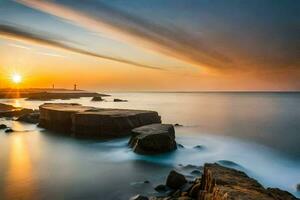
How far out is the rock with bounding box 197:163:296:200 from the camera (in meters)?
7.18

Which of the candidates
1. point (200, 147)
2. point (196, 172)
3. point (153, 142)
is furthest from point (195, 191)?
point (200, 147)

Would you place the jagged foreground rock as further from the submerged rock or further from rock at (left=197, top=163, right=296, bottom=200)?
the submerged rock

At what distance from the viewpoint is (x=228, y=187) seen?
25.7 feet

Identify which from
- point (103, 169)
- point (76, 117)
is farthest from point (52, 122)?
point (103, 169)

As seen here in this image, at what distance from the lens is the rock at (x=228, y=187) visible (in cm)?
718

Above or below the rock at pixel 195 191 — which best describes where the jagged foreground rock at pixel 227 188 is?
above

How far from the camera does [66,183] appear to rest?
1473 centimetres

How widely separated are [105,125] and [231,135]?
1569cm

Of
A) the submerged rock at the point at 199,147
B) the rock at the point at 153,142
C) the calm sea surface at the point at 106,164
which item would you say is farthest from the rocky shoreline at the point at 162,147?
the calm sea surface at the point at 106,164

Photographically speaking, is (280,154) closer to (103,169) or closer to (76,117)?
(103,169)

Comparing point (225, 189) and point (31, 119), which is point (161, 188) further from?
point (31, 119)

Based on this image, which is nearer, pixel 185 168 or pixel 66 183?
pixel 66 183

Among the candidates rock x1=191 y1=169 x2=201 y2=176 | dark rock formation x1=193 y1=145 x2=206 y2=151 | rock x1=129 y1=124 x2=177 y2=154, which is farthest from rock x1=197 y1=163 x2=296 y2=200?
dark rock formation x1=193 y1=145 x2=206 y2=151

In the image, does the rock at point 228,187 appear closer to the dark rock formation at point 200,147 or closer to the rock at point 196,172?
the rock at point 196,172
